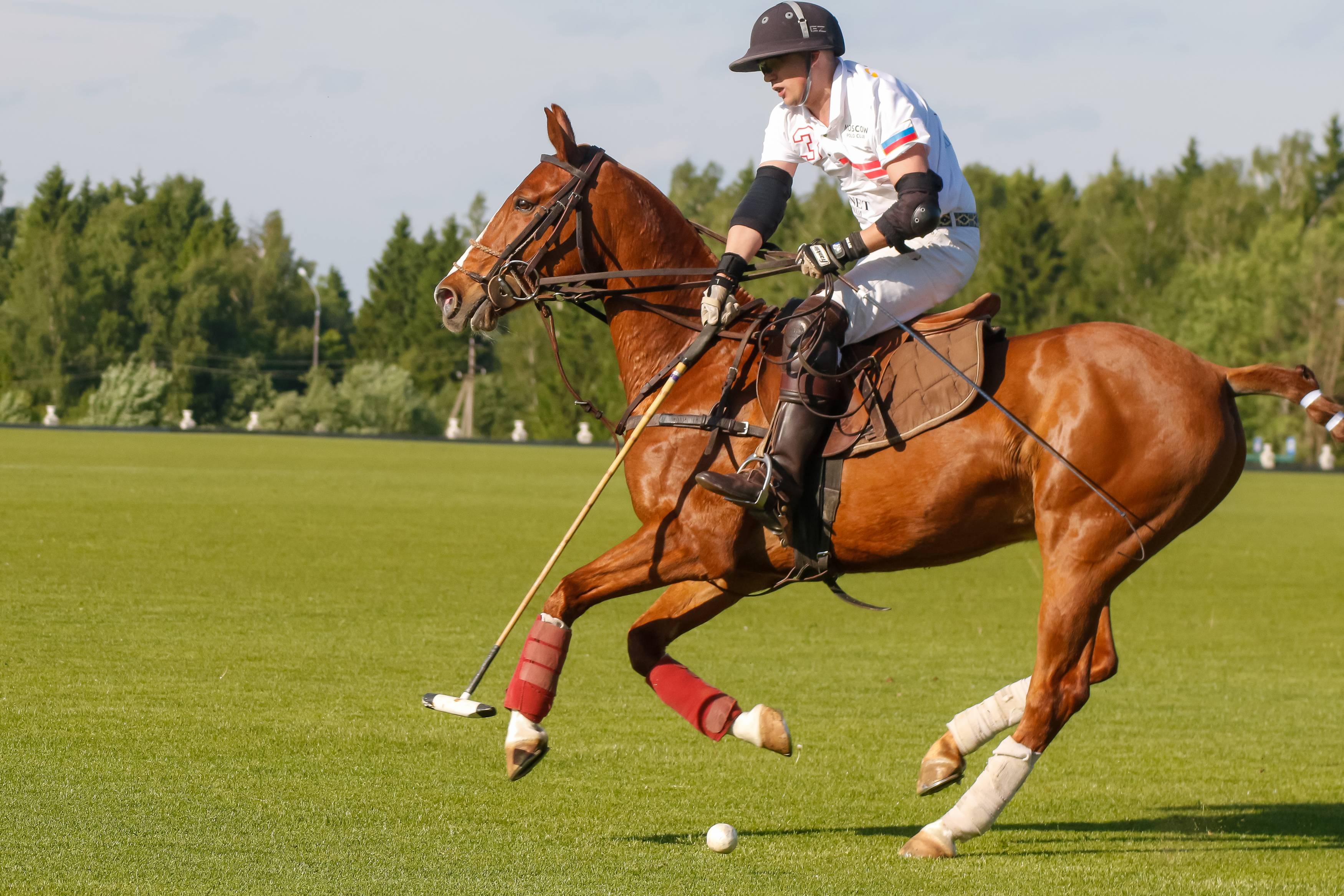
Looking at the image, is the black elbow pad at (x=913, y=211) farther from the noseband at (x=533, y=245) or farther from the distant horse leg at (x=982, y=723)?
the distant horse leg at (x=982, y=723)

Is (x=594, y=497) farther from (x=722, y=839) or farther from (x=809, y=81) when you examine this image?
(x=809, y=81)

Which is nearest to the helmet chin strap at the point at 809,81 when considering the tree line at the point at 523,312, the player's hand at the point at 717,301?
the player's hand at the point at 717,301

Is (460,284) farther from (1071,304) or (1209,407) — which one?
(1071,304)

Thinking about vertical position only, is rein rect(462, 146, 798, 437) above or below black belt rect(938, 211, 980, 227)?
below

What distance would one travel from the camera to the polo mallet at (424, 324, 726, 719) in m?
6.39

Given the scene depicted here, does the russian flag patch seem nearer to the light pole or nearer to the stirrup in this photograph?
the stirrup

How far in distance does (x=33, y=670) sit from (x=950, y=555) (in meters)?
6.43

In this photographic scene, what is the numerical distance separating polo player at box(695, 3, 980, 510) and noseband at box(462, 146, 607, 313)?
70cm

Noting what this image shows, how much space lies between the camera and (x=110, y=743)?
25.8 ft

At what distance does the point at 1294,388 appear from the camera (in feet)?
20.9

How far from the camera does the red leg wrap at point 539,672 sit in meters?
6.16

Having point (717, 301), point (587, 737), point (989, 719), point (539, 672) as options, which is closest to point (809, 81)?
point (717, 301)

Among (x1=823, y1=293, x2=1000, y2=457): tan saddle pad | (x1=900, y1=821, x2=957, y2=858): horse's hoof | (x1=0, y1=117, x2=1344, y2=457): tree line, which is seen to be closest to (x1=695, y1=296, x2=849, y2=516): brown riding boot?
(x1=823, y1=293, x2=1000, y2=457): tan saddle pad

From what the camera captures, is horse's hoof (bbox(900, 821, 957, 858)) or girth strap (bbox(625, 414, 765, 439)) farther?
girth strap (bbox(625, 414, 765, 439))
